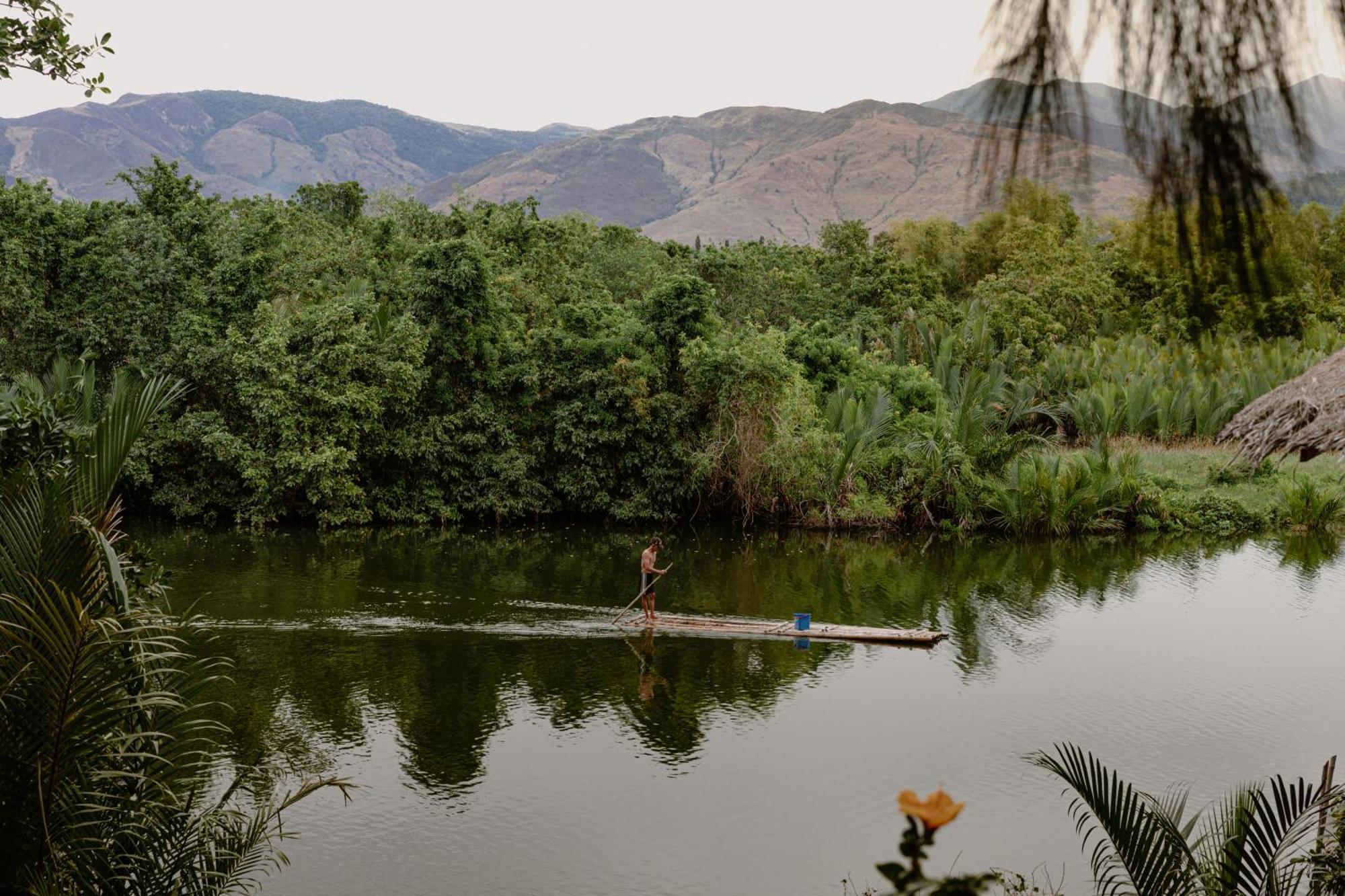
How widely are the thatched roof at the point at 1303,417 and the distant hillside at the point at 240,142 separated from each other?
132m

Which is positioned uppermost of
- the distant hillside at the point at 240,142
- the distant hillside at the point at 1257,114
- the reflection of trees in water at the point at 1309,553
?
the distant hillside at the point at 240,142

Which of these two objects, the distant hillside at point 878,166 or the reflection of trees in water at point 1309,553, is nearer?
the distant hillside at point 878,166

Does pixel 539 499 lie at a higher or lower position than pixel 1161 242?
lower

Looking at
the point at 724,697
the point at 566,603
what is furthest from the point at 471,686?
the point at 566,603

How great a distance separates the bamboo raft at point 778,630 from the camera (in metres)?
12.6

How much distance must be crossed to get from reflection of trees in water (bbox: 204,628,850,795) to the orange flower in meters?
8.46

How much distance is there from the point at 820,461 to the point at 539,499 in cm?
476

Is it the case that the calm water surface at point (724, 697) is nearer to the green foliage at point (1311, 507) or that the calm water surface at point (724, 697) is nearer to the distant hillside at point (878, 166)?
the green foliage at point (1311, 507)

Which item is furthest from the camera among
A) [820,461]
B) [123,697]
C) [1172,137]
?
[820,461]

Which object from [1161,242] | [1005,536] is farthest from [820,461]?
[1161,242]

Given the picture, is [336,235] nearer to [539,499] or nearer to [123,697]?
[539,499]

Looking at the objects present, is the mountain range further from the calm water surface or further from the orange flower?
the calm water surface

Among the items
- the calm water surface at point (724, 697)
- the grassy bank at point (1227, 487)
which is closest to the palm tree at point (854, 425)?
Result: the calm water surface at point (724, 697)

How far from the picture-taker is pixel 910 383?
68.1ft
